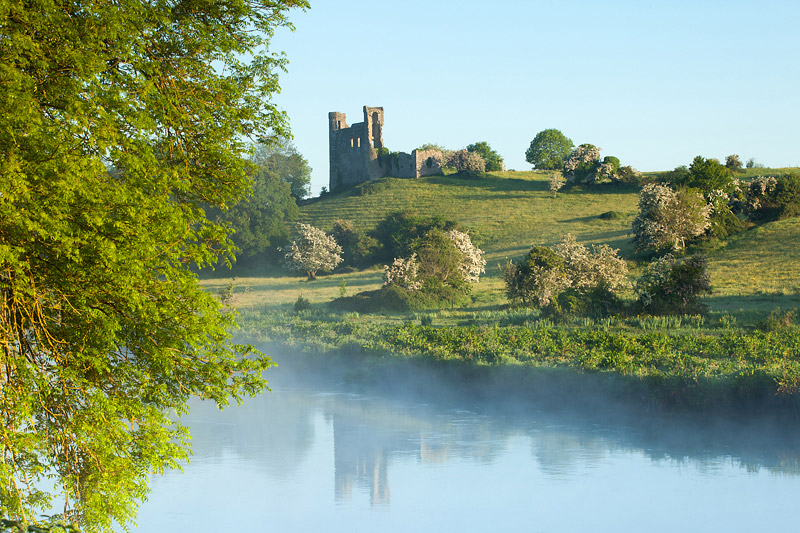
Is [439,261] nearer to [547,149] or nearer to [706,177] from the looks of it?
[706,177]

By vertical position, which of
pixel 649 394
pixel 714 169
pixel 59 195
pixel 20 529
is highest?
pixel 714 169

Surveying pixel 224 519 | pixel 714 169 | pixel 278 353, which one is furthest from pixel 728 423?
pixel 714 169

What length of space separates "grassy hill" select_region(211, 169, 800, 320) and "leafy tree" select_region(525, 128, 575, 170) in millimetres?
18515

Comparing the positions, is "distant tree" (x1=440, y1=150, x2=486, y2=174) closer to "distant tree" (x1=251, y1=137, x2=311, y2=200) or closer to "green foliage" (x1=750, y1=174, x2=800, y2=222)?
"distant tree" (x1=251, y1=137, x2=311, y2=200)

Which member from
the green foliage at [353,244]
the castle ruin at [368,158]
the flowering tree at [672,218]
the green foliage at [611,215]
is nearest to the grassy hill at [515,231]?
the green foliage at [611,215]

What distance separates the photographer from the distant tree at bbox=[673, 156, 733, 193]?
156 ft

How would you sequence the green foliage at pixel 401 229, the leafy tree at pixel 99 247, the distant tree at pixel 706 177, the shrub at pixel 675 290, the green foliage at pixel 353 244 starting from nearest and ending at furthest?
the leafy tree at pixel 99 247
the shrub at pixel 675 290
the distant tree at pixel 706 177
the green foliage at pixel 401 229
the green foliage at pixel 353 244

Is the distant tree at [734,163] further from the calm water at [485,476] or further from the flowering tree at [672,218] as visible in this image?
the calm water at [485,476]

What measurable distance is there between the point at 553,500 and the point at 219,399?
21.7 feet

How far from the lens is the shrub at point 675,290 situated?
2645 centimetres

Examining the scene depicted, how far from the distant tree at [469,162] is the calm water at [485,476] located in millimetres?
66370

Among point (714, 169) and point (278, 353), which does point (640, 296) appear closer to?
point (278, 353)

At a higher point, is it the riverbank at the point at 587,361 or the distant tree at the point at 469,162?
the distant tree at the point at 469,162

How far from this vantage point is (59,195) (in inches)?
323
